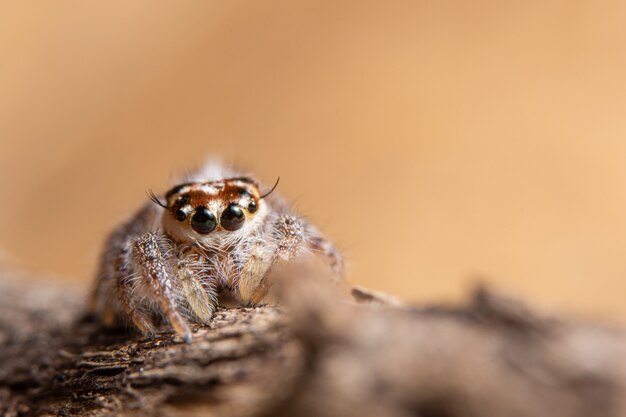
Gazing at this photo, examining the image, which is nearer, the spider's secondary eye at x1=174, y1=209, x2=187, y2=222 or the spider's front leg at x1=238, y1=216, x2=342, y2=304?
the spider's front leg at x1=238, y1=216, x2=342, y2=304

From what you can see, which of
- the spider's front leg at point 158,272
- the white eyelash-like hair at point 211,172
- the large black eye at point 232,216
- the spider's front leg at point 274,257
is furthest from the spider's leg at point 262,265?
the white eyelash-like hair at point 211,172

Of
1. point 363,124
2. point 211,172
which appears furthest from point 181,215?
point 363,124

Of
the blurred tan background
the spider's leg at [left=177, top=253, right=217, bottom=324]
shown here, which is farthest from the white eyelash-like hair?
the blurred tan background

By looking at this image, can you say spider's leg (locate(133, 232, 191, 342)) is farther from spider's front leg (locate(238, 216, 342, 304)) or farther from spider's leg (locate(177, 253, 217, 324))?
spider's front leg (locate(238, 216, 342, 304))

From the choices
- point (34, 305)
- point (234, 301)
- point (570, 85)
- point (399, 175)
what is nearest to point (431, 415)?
point (234, 301)

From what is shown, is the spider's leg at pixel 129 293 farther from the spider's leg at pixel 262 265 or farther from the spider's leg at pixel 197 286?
the spider's leg at pixel 262 265

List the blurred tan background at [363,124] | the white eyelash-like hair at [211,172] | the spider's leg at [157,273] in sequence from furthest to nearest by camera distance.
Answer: the blurred tan background at [363,124], the white eyelash-like hair at [211,172], the spider's leg at [157,273]

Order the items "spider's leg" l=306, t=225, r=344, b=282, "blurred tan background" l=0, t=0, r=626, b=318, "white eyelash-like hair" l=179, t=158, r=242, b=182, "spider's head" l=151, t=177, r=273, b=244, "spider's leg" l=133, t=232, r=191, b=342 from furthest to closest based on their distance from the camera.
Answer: "blurred tan background" l=0, t=0, r=626, b=318, "white eyelash-like hair" l=179, t=158, r=242, b=182, "spider's leg" l=306, t=225, r=344, b=282, "spider's head" l=151, t=177, r=273, b=244, "spider's leg" l=133, t=232, r=191, b=342
